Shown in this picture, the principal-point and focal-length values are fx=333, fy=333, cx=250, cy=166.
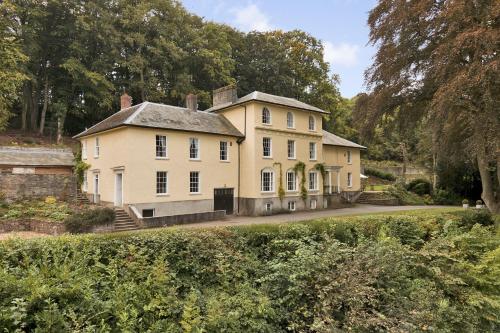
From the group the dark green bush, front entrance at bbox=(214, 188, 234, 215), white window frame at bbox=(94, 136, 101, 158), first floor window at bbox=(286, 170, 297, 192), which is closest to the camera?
the dark green bush

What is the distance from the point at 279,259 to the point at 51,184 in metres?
21.2

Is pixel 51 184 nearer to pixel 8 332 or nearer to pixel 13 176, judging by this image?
pixel 13 176

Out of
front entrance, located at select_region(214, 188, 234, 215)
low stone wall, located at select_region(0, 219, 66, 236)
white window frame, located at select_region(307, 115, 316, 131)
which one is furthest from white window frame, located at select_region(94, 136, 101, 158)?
white window frame, located at select_region(307, 115, 316, 131)

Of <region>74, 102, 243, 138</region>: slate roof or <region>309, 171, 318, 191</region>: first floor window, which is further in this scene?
<region>309, 171, 318, 191</region>: first floor window

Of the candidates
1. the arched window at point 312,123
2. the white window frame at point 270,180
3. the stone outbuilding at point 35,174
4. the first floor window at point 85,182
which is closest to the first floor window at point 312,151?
the arched window at point 312,123

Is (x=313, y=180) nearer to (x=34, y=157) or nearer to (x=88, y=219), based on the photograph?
(x=88, y=219)

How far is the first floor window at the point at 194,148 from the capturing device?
24.8 metres

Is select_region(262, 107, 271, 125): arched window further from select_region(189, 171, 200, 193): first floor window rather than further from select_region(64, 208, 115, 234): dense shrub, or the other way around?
select_region(64, 208, 115, 234): dense shrub

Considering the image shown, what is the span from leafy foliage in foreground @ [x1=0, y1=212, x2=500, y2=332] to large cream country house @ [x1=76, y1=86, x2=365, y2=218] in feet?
47.9

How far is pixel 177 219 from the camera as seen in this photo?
21.1m

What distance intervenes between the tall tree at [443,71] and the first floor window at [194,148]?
11855 millimetres

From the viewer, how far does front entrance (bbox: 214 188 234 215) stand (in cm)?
2631

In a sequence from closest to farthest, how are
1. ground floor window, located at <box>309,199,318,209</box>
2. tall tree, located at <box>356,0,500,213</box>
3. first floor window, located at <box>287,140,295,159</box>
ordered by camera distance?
tall tree, located at <box>356,0,500,213</box>, first floor window, located at <box>287,140,295,159</box>, ground floor window, located at <box>309,199,318,209</box>

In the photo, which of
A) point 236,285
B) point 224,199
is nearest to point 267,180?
point 224,199
